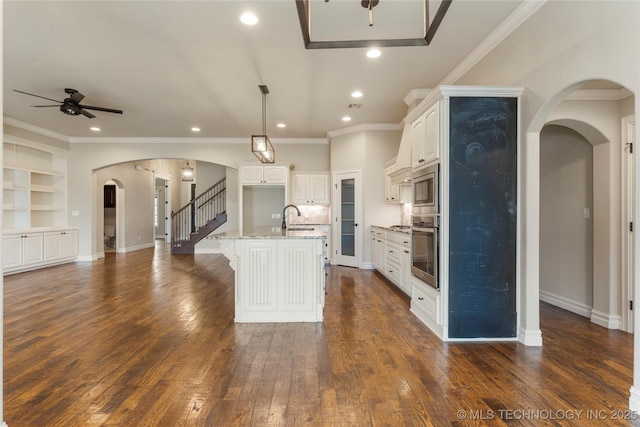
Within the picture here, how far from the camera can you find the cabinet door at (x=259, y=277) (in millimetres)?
3508

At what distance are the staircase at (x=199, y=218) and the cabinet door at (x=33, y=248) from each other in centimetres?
296

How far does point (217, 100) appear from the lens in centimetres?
530

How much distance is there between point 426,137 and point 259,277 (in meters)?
2.31

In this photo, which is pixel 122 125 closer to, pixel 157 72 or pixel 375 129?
pixel 157 72

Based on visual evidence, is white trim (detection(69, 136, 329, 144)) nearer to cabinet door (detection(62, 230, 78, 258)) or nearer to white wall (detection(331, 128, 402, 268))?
white wall (detection(331, 128, 402, 268))

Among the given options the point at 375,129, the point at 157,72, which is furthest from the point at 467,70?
the point at 157,72

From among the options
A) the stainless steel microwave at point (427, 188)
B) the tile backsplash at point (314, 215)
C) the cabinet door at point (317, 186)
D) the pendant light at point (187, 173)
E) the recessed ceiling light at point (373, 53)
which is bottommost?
the tile backsplash at point (314, 215)

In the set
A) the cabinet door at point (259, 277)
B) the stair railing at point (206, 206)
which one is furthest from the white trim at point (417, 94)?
the stair railing at point (206, 206)

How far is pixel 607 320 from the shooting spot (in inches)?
130

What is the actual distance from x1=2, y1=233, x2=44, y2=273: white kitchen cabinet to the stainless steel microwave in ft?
23.3

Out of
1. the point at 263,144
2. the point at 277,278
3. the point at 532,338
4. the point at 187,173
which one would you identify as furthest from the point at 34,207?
the point at 532,338

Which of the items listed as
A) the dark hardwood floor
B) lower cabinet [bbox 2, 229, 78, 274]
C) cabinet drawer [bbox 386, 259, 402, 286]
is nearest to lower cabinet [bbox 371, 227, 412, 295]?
cabinet drawer [bbox 386, 259, 402, 286]

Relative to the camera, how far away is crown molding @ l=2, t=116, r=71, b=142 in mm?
6393

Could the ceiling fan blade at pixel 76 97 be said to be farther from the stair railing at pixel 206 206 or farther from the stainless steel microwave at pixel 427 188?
the stair railing at pixel 206 206
